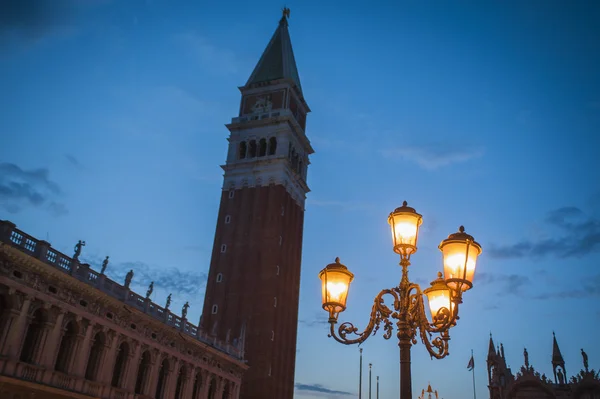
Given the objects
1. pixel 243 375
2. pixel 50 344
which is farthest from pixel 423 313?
pixel 243 375

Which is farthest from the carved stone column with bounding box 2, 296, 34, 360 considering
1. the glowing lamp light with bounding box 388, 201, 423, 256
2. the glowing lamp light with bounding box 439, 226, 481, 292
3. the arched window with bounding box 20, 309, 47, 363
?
the glowing lamp light with bounding box 439, 226, 481, 292

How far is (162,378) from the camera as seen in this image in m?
32.3

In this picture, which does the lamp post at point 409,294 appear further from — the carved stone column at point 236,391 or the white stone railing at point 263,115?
the white stone railing at point 263,115

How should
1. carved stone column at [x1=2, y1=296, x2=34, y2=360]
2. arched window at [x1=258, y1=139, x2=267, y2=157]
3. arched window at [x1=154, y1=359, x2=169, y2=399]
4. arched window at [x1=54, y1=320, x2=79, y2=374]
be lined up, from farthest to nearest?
arched window at [x1=258, y1=139, x2=267, y2=157]
arched window at [x1=154, y1=359, x2=169, y2=399]
arched window at [x1=54, y1=320, x2=79, y2=374]
carved stone column at [x1=2, y1=296, x2=34, y2=360]

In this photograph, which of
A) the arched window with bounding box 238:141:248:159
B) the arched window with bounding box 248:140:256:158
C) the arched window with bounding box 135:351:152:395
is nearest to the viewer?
the arched window with bounding box 135:351:152:395

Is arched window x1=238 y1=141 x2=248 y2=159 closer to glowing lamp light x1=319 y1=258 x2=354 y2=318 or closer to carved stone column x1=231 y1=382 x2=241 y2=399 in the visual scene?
carved stone column x1=231 y1=382 x2=241 y2=399

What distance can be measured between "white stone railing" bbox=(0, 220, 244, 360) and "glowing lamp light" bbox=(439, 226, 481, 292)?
18.7 meters

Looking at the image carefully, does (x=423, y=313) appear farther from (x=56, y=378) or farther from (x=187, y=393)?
(x=187, y=393)

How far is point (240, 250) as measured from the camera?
4950 centimetres

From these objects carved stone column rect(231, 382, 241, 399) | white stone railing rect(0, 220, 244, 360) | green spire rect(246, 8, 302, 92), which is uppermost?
green spire rect(246, 8, 302, 92)

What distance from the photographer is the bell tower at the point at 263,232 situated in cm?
4556

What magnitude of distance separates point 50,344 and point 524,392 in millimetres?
27132

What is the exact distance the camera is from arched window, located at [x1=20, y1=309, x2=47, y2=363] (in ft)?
74.9

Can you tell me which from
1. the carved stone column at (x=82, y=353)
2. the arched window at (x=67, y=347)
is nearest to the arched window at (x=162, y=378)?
the carved stone column at (x=82, y=353)
